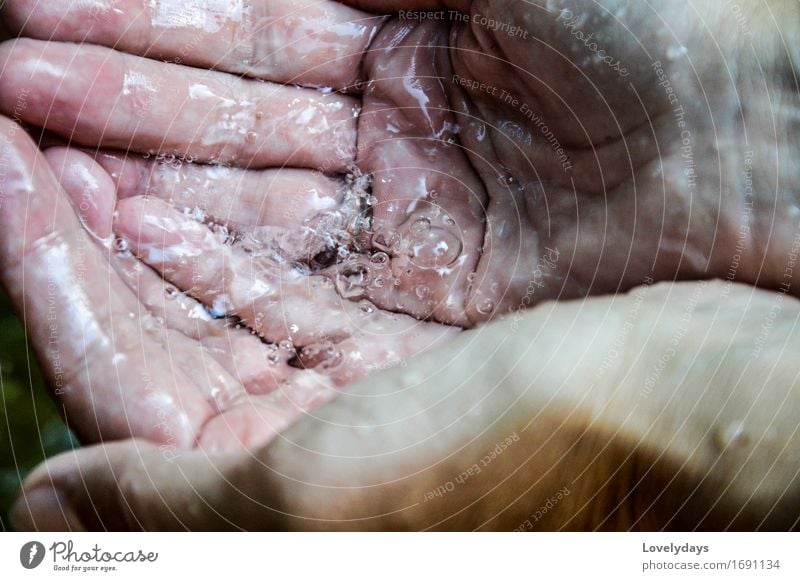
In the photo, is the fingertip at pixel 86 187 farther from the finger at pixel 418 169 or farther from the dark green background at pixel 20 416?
the finger at pixel 418 169

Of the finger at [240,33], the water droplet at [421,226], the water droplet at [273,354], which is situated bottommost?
the water droplet at [273,354]

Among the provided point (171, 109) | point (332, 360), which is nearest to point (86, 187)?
point (171, 109)

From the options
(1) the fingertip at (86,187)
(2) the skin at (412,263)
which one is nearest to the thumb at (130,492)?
(2) the skin at (412,263)

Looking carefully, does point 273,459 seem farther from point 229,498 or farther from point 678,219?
point 678,219
